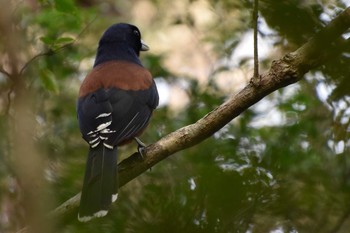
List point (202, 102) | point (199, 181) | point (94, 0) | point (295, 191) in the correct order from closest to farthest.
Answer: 1. point (199, 181)
2. point (295, 191)
3. point (202, 102)
4. point (94, 0)

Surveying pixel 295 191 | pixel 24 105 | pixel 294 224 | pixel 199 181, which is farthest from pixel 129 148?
pixel 199 181

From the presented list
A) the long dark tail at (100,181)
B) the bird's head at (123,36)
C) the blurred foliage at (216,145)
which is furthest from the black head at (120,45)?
the long dark tail at (100,181)

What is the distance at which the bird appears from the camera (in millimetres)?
3525

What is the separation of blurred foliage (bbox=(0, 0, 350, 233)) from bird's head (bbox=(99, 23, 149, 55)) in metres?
0.24

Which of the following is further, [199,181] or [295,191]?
[295,191]

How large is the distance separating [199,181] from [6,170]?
3.08 meters

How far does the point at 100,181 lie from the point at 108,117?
0.51m

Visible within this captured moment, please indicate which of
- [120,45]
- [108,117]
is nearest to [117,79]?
[108,117]

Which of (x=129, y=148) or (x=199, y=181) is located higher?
(x=199, y=181)

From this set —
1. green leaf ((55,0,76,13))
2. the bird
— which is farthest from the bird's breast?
green leaf ((55,0,76,13))

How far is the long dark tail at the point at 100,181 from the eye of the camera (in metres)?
3.35

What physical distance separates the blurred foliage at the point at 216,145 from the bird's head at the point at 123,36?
240 mm

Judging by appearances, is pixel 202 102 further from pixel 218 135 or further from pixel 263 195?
pixel 263 195

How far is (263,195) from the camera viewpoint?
2033 mm
